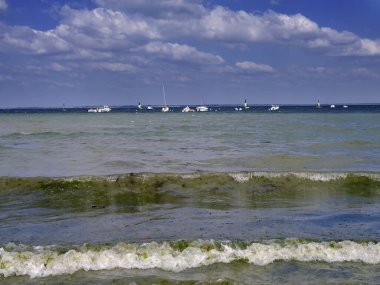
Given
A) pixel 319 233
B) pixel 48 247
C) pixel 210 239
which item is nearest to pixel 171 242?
pixel 210 239

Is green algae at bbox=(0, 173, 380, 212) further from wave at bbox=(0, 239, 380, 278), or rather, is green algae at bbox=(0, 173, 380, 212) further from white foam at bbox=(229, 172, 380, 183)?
wave at bbox=(0, 239, 380, 278)

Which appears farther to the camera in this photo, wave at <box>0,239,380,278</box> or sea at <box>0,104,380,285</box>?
wave at <box>0,239,380,278</box>

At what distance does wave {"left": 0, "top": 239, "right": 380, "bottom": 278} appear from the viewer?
7344 millimetres

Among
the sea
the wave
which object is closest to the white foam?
the sea

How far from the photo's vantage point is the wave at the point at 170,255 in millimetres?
7344

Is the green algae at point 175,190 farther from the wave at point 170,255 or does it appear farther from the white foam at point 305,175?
the wave at point 170,255

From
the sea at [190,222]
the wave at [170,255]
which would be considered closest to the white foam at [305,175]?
the sea at [190,222]

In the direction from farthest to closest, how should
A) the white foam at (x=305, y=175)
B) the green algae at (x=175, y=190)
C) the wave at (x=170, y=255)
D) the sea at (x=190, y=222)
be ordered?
1. the white foam at (x=305, y=175)
2. the green algae at (x=175, y=190)
3. the wave at (x=170, y=255)
4. the sea at (x=190, y=222)

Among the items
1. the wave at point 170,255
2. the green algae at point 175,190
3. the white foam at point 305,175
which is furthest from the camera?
the white foam at point 305,175

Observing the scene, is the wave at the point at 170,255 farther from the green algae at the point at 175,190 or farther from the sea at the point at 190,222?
the green algae at the point at 175,190

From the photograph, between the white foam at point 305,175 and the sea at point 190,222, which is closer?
the sea at point 190,222

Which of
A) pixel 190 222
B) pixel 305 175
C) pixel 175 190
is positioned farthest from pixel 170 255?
pixel 305 175

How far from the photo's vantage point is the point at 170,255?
303 inches

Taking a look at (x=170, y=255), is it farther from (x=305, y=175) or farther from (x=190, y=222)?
(x=305, y=175)
